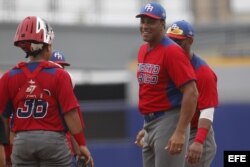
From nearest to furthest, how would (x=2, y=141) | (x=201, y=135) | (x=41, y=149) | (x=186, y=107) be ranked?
(x=2, y=141) → (x=41, y=149) → (x=186, y=107) → (x=201, y=135)

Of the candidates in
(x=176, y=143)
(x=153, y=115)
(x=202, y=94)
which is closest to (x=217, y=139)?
(x=202, y=94)

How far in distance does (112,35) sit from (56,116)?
13693 millimetres

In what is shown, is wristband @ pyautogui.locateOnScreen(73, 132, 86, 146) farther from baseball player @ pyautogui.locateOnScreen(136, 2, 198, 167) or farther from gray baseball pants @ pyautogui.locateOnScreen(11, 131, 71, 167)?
baseball player @ pyautogui.locateOnScreen(136, 2, 198, 167)

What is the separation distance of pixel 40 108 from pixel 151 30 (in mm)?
1182

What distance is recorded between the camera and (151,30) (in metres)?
6.67

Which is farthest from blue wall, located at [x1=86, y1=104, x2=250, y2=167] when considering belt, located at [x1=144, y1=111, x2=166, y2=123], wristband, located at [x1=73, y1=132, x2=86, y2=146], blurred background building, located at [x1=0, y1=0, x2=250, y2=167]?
wristband, located at [x1=73, y1=132, x2=86, y2=146]

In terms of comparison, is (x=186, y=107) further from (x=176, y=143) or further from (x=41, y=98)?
(x=41, y=98)

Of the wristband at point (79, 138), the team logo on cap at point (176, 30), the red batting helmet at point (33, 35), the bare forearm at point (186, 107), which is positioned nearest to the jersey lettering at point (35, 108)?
the wristband at point (79, 138)

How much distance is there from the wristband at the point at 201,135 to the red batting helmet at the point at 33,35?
5.22ft

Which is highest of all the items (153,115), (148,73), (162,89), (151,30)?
(151,30)

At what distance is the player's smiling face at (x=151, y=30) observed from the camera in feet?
21.9

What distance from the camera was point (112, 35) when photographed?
19812 millimetres

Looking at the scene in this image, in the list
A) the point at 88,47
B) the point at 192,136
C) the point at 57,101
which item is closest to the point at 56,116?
the point at 57,101

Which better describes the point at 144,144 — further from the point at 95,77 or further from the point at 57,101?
the point at 95,77
